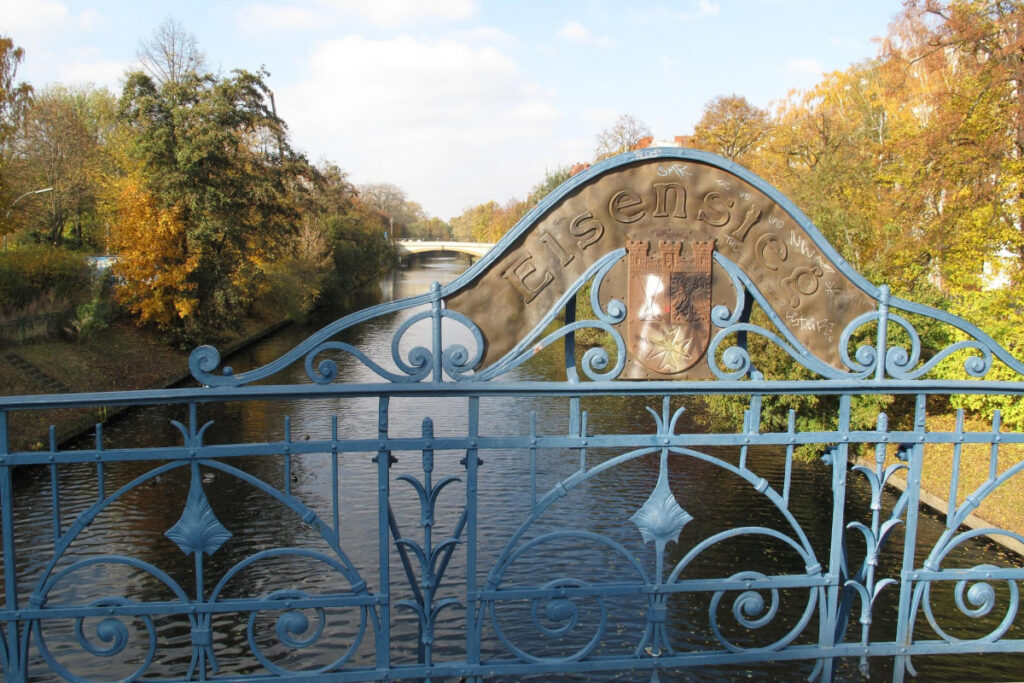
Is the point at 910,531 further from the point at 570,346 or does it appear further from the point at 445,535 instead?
the point at 445,535

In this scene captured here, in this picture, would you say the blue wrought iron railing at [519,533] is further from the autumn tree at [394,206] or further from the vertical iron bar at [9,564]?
the autumn tree at [394,206]

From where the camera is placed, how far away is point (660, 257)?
416 centimetres

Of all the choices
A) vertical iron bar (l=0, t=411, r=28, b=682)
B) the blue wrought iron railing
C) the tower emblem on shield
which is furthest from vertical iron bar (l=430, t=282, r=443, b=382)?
vertical iron bar (l=0, t=411, r=28, b=682)

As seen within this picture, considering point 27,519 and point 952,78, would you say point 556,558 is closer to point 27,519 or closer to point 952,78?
point 27,519

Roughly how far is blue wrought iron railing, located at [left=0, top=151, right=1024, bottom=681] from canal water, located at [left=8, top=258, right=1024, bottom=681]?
6 centimetres

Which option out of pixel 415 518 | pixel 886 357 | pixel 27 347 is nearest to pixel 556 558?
pixel 415 518

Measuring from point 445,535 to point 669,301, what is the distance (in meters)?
10.4

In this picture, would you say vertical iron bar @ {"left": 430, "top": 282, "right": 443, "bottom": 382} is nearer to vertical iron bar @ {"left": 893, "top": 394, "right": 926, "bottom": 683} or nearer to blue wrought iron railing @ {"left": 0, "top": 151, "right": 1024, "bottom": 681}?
blue wrought iron railing @ {"left": 0, "top": 151, "right": 1024, "bottom": 681}

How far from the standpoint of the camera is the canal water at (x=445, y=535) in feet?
33.1

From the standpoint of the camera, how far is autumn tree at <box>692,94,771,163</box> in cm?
3441

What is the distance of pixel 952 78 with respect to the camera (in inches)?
702

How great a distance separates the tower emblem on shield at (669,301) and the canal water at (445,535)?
387 cm

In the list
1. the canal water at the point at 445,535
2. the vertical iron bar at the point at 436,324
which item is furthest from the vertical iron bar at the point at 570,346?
the canal water at the point at 445,535

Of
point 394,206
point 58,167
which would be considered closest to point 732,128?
point 58,167
